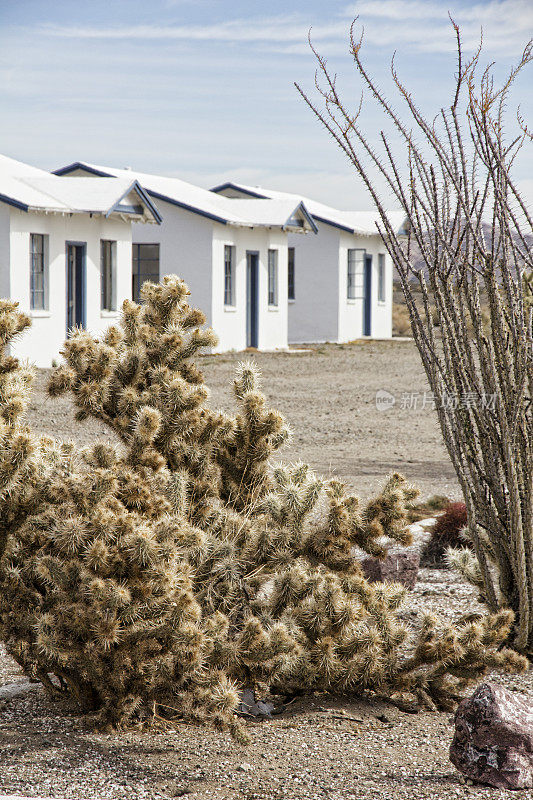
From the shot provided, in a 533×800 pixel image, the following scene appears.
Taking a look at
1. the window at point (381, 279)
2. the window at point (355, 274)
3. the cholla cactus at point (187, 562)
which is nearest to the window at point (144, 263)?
the window at point (355, 274)

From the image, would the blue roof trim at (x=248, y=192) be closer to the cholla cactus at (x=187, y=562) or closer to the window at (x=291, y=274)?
the window at (x=291, y=274)

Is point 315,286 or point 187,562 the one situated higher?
point 315,286

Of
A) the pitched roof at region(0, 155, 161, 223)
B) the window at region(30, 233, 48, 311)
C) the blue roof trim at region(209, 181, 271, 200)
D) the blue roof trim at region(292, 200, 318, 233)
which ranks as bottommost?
the window at region(30, 233, 48, 311)

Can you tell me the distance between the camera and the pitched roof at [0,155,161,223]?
17.1 metres

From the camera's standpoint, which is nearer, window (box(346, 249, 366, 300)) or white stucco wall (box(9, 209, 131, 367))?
white stucco wall (box(9, 209, 131, 367))

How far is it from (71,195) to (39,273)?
6.19ft

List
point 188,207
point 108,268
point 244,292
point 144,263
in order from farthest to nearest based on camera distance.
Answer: point 144,263 → point 244,292 → point 188,207 → point 108,268

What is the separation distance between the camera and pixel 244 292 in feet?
77.8

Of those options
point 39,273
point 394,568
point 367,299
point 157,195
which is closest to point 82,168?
point 157,195

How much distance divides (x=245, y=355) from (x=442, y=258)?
18856mm

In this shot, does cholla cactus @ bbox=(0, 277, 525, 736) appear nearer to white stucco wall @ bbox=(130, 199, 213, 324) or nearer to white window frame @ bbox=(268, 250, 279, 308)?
white stucco wall @ bbox=(130, 199, 213, 324)

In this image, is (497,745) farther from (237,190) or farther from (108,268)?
(237,190)

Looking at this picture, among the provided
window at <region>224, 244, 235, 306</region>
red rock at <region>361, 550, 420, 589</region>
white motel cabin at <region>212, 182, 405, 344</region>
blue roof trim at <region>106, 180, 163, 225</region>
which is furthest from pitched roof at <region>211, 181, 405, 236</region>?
red rock at <region>361, 550, 420, 589</region>

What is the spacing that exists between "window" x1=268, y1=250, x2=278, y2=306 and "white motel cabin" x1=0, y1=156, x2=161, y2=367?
571cm
